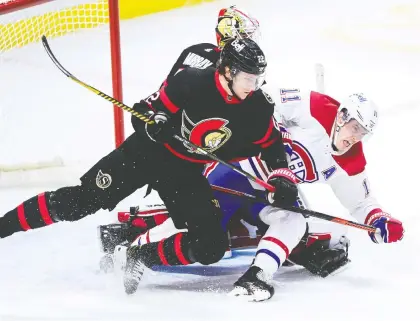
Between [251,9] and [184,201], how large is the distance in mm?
3501

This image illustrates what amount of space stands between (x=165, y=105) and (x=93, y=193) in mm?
369

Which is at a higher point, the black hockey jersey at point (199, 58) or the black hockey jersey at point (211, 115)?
the black hockey jersey at point (199, 58)

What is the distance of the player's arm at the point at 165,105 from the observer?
302 cm

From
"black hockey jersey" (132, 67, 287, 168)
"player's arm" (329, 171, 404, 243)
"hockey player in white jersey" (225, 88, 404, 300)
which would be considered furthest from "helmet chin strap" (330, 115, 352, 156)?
"black hockey jersey" (132, 67, 287, 168)

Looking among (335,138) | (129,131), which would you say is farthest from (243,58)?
(129,131)

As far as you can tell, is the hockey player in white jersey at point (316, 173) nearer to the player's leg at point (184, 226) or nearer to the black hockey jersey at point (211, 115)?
the player's leg at point (184, 226)

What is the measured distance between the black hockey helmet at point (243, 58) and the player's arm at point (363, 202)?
0.62m

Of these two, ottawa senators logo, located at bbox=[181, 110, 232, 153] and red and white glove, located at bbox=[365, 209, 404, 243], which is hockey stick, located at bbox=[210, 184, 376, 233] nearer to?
red and white glove, located at bbox=[365, 209, 404, 243]

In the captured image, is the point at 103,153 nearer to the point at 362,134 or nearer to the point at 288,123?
the point at 288,123

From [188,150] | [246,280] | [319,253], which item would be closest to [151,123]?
[188,150]

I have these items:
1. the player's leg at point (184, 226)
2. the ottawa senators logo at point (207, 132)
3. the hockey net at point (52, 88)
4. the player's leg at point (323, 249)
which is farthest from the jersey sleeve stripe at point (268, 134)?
the hockey net at point (52, 88)

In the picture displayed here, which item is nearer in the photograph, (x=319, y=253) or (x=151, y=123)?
(x=151, y=123)

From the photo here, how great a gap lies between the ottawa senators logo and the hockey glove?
0.20 m

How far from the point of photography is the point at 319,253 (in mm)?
3369
